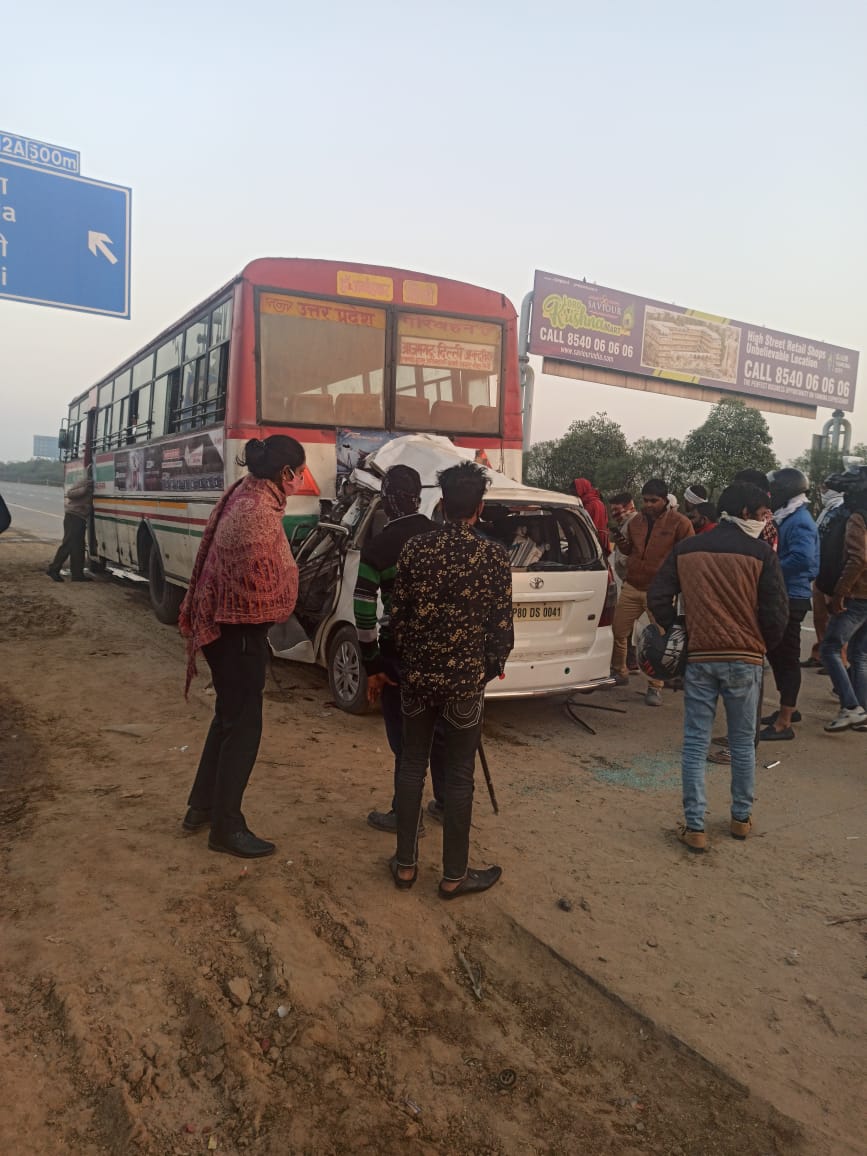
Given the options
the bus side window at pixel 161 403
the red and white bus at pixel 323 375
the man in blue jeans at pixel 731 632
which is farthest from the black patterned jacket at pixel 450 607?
the bus side window at pixel 161 403

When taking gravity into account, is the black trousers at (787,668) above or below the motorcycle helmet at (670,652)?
below

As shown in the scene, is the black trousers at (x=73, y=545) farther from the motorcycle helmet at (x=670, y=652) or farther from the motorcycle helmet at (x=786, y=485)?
the motorcycle helmet at (x=670, y=652)

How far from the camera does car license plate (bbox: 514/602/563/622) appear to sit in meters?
5.58

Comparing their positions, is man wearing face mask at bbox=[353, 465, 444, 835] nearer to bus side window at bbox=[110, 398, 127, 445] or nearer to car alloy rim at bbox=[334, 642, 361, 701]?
car alloy rim at bbox=[334, 642, 361, 701]

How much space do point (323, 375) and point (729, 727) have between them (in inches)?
194

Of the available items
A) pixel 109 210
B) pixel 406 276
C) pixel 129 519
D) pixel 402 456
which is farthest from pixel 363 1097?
pixel 109 210

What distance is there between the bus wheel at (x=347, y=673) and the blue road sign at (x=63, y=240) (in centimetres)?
876

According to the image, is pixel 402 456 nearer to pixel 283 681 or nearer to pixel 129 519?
pixel 283 681

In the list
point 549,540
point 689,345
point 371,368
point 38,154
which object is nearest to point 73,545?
point 38,154

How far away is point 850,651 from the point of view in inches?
250

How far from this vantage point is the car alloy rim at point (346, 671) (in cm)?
612

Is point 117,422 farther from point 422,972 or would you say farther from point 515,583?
point 422,972

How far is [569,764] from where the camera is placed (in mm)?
5340

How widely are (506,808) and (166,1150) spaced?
2632mm
